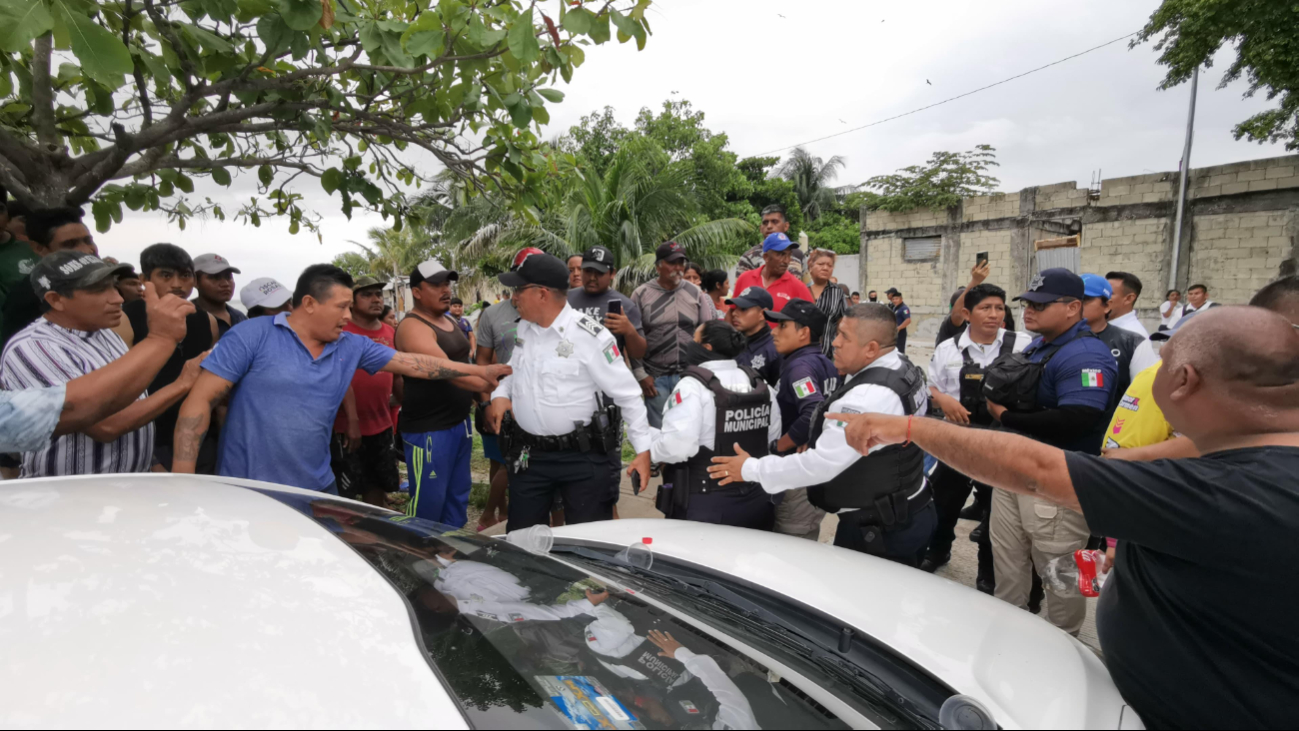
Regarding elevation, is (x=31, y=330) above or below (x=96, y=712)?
above

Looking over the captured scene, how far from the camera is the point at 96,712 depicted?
88 centimetres

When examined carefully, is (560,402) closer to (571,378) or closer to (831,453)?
(571,378)

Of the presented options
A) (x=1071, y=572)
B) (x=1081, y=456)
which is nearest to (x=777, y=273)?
(x=1071, y=572)

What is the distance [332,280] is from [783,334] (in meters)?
2.11

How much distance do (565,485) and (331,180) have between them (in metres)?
2.46

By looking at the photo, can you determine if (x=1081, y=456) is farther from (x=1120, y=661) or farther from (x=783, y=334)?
(x=783, y=334)

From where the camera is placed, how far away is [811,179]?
3878 cm

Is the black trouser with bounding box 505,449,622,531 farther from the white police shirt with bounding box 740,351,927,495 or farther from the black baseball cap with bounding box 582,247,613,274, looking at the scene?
the black baseball cap with bounding box 582,247,613,274

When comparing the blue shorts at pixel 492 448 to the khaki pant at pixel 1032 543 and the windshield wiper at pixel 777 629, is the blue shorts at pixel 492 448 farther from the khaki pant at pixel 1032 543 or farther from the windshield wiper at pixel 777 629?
the khaki pant at pixel 1032 543

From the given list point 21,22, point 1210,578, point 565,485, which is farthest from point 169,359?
point 1210,578

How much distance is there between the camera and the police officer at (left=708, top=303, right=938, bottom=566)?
252 centimetres

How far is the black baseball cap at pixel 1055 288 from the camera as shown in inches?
123

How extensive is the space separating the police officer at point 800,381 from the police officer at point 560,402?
0.76 m

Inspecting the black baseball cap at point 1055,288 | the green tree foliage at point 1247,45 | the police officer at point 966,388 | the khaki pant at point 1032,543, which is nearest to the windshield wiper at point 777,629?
the khaki pant at point 1032,543
